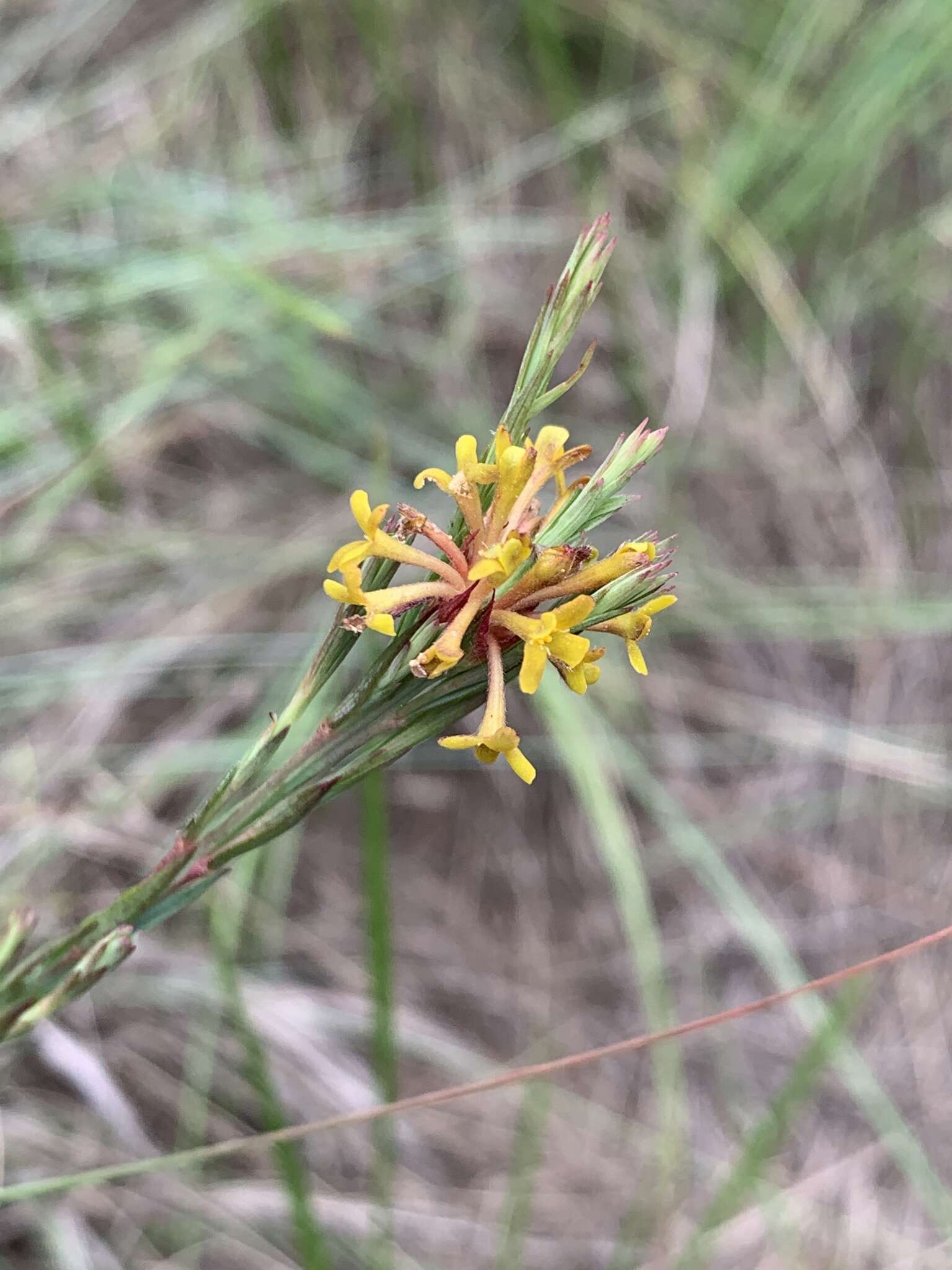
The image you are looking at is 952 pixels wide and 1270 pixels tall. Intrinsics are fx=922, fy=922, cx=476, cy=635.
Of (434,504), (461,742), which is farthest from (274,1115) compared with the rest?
(434,504)

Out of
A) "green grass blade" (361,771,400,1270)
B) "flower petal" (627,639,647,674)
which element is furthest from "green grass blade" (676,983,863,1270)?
"flower petal" (627,639,647,674)

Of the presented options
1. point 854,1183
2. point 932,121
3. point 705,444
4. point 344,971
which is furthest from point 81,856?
point 932,121

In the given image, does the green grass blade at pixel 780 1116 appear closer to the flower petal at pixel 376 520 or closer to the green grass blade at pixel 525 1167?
the green grass blade at pixel 525 1167

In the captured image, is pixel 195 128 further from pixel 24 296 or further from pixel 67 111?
pixel 24 296

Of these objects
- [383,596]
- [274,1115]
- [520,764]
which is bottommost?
[274,1115]

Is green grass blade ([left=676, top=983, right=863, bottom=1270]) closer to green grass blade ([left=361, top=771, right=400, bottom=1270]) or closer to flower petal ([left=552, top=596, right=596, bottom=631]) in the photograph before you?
green grass blade ([left=361, top=771, right=400, bottom=1270])

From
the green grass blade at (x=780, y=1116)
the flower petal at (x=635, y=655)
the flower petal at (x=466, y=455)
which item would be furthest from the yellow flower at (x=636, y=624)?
the green grass blade at (x=780, y=1116)

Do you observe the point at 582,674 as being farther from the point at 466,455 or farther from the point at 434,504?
the point at 434,504
